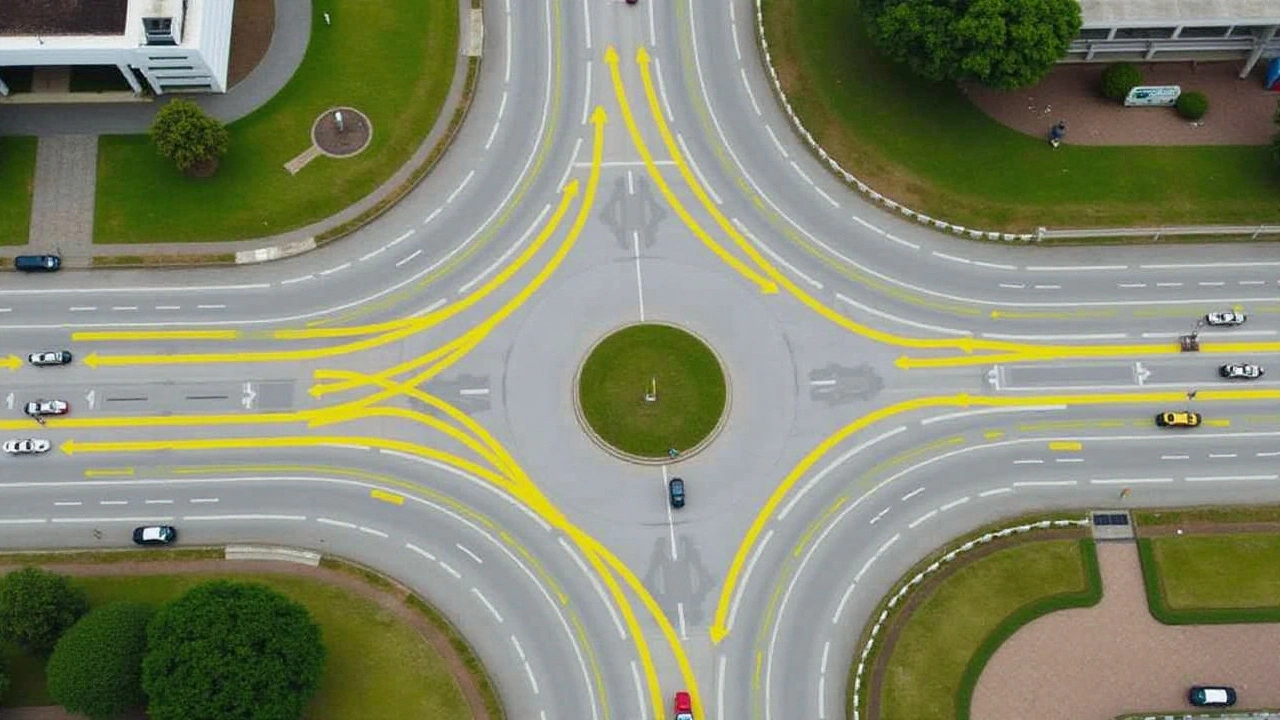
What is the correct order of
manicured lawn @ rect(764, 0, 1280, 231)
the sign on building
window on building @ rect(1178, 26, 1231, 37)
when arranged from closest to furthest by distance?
manicured lawn @ rect(764, 0, 1280, 231)
the sign on building
window on building @ rect(1178, 26, 1231, 37)

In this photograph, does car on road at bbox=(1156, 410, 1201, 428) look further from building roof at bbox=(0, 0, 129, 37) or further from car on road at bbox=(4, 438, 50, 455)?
building roof at bbox=(0, 0, 129, 37)

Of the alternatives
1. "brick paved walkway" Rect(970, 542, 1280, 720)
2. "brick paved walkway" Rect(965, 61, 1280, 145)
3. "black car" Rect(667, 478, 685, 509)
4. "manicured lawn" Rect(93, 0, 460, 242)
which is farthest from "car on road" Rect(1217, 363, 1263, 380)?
"manicured lawn" Rect(93, 0, 460, 242)

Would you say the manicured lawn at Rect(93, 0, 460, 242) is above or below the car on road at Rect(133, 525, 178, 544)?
above

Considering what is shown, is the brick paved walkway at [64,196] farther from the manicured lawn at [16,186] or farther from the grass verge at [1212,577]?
the grass verge at [1212,577]

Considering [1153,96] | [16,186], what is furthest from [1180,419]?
[16,186]

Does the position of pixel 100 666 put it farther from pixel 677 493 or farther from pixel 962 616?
pixel 962 616
